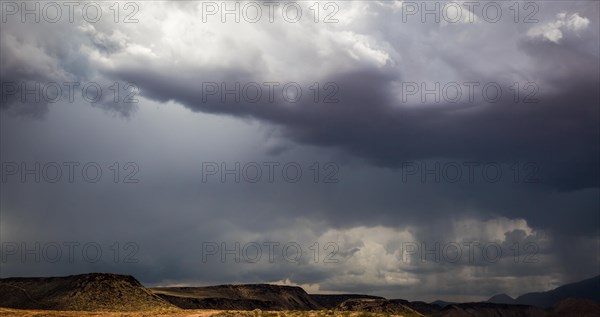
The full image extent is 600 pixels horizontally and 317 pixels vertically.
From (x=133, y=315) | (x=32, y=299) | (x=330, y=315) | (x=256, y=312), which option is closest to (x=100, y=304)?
(x=32, y=299)

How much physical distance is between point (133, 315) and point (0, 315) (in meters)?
22.2

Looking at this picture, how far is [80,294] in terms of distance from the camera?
450 ft

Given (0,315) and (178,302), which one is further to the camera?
(178,302)

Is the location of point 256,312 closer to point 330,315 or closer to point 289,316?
point 289,316

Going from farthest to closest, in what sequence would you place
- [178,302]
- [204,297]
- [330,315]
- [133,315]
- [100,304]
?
[204,297] < [178,302] < [100,304] < [133,315] < [330,315]

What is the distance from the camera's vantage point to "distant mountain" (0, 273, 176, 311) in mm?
132875

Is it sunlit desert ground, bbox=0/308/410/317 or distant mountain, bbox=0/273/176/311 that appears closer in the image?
sunlit desert ground, bbox=0/308/410/317

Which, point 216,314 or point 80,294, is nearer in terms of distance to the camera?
point 216,314

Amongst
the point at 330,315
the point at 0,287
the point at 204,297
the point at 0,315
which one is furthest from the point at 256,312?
the point at 204,297

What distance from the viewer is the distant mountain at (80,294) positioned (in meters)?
133

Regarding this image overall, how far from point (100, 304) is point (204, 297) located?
6657cm

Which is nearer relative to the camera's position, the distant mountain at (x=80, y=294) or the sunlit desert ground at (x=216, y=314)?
the sunlit desert ground at (x=216, y=314)

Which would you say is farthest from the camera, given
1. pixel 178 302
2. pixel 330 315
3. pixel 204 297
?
pixel 204 297

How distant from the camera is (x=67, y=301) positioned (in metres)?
134
